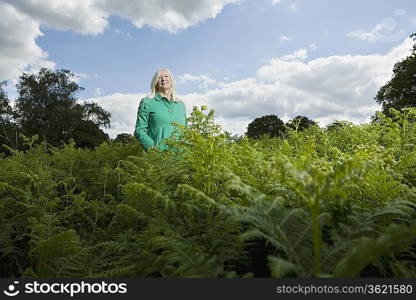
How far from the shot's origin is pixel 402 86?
38.8m

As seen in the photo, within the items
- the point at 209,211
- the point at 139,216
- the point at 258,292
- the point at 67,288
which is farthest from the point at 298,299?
the point at 139,216

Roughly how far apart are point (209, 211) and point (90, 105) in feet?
198

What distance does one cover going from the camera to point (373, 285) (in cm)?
221

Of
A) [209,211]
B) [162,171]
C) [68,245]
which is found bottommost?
[68,245]

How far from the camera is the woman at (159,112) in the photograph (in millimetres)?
6973

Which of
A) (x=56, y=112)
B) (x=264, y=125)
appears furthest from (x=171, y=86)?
(x=56, y=112)

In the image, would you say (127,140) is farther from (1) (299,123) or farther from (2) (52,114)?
(2) (52,114)

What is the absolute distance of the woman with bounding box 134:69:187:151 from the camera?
697cm

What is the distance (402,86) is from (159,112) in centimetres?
3932

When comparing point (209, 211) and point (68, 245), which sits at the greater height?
point (209, 211)

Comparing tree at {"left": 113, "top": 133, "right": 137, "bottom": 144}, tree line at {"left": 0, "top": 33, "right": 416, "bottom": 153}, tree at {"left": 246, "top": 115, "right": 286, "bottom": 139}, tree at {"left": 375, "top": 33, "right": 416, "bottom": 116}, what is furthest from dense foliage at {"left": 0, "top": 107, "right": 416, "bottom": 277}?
tree line at {"left": 0, "top": 33, "right": 416, "bottom": 153}

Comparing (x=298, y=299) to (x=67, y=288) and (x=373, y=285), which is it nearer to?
(x=373, y=285)

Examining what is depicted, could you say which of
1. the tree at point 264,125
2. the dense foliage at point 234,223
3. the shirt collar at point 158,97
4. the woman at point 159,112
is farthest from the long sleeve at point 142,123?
the tree at point 264,125

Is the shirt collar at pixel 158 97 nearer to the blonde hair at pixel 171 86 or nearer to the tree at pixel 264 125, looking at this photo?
the blonde hair at pixel 171 86
